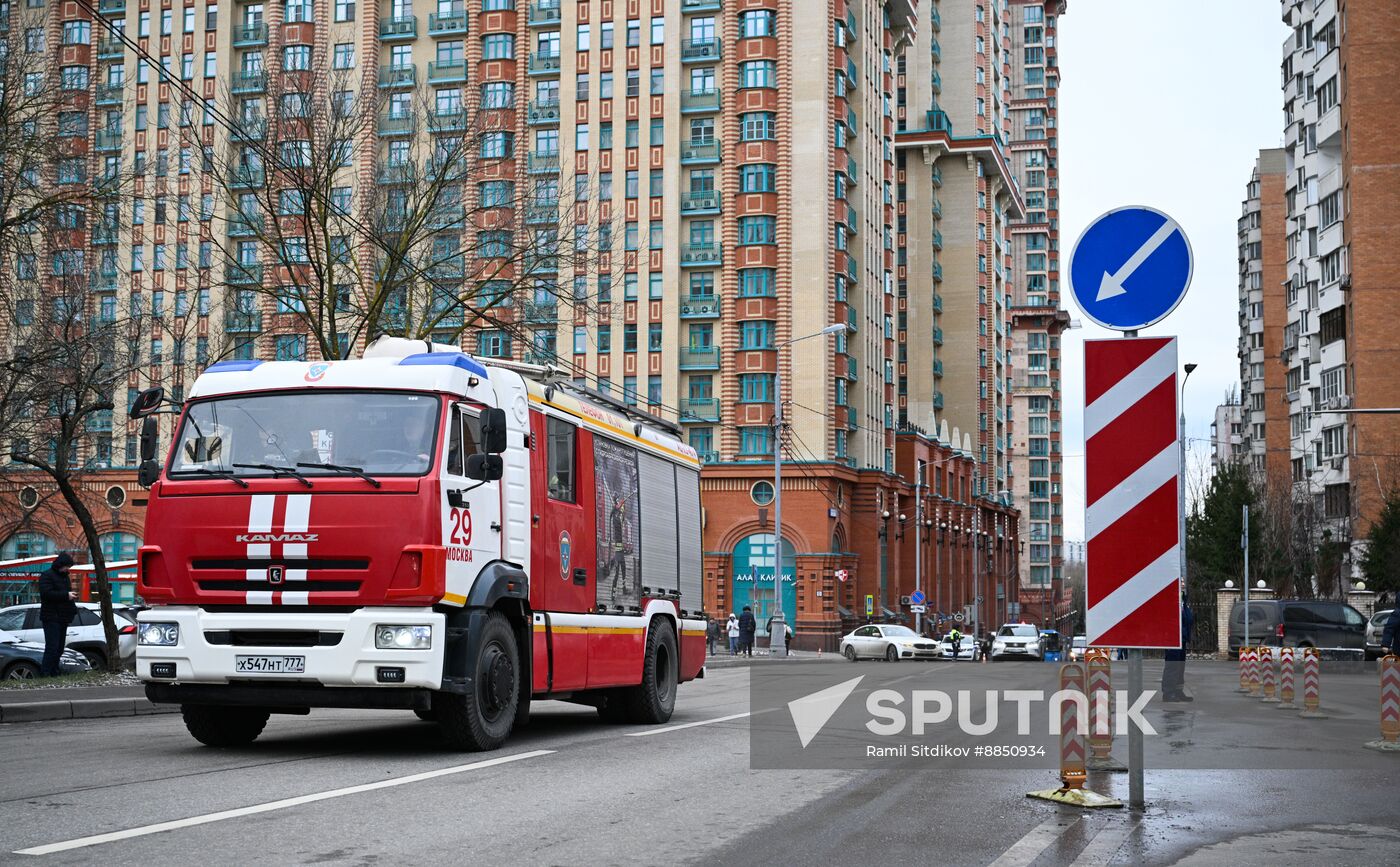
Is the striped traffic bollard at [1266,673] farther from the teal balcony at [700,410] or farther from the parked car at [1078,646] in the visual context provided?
the teal balcony at [700,410]

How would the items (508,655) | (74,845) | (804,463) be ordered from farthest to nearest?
1. (804,463)
2. (508,655)
3. (74,845)

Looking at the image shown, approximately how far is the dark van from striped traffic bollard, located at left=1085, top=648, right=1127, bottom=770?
40.7 m

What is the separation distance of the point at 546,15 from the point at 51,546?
3393cm

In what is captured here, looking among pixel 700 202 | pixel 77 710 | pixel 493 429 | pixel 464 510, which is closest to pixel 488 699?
pixel 464 510

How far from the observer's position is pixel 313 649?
36.3ft

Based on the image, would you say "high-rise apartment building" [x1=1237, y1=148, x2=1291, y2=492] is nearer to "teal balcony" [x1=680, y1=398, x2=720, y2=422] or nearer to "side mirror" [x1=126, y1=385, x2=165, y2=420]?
"teal balcony" [x1=680, y1=398, x2=720, y2=422]

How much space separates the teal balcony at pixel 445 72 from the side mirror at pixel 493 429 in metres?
63.4

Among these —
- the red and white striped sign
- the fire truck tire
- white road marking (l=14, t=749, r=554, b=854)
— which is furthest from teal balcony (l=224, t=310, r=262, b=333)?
the red and white striped sign

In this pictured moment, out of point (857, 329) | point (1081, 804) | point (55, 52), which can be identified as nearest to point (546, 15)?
point (857, 329)

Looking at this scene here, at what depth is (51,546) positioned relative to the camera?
7444cm

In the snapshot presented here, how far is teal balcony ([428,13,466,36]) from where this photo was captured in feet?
238

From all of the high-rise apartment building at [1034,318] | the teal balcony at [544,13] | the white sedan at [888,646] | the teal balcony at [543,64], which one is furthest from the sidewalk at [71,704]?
the high-rise apartment building at [1034,318]

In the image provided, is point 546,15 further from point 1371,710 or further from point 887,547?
point 1371,710

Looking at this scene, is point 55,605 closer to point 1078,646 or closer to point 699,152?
point 1078,646
